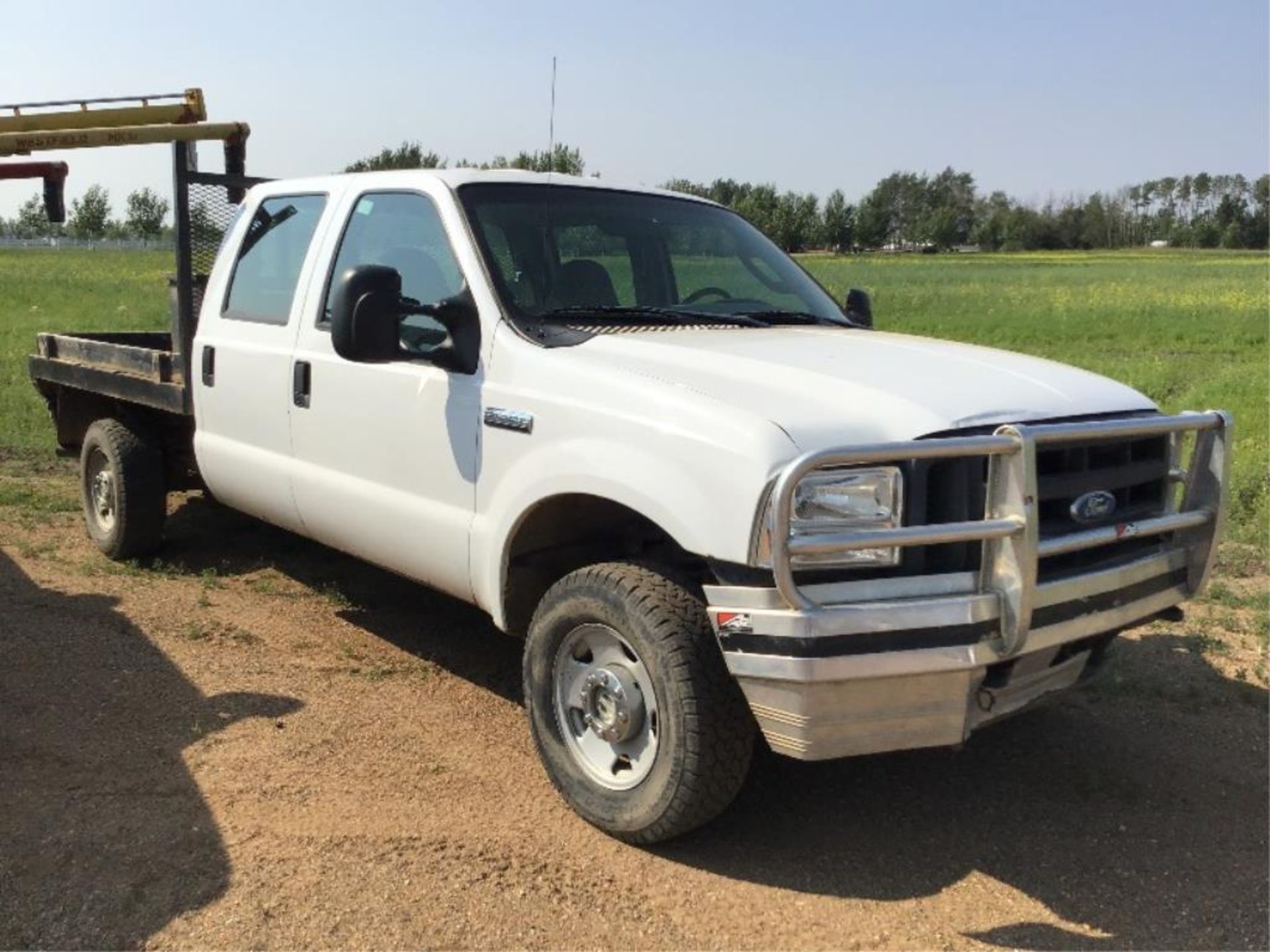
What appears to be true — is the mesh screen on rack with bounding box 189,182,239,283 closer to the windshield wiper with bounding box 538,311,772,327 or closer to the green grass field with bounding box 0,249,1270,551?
the green grass field with bounding box 0,249,1270,551

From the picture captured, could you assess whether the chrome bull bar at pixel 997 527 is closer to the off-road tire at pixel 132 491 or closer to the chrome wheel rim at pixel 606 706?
the chrome wheel rim at pixel 606 706

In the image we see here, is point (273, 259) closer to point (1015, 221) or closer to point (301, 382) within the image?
point (301, 382)

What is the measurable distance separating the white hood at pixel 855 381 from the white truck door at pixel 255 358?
178 cm

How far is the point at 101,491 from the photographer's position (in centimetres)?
657

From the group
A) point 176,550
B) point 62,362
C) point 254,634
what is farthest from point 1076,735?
point 62,362

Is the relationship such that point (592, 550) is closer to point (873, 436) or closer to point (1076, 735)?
point (873, 436)

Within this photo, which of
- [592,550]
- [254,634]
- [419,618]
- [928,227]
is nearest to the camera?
[592,550]

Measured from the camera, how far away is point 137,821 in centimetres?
346

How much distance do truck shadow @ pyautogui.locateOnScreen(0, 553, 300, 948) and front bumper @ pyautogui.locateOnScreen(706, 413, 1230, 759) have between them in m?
1.59

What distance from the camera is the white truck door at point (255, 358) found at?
16.0 ft

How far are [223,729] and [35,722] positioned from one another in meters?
0.69

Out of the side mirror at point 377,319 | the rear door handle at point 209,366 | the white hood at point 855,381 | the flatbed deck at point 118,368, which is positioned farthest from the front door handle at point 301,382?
the white hood at point 855,381

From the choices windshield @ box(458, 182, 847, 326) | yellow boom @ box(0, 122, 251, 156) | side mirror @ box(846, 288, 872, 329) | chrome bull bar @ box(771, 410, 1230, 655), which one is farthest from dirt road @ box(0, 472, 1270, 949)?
yellow boom @ box(0, 122, 251, 156)

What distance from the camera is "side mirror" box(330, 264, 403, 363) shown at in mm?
3668
